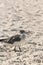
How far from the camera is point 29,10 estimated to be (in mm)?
4359

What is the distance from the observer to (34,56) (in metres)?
2.32

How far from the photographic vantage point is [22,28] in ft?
10.8

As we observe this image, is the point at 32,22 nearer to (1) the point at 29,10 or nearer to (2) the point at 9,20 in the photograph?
(2) the point at 9,20

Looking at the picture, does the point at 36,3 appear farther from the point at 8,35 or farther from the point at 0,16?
the point at 8,35

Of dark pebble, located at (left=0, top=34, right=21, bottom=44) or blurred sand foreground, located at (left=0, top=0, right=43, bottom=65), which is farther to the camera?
dark pebble, located at (left=0, top=34, right=21, bottom=44)

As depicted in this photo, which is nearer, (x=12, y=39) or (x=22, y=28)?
(x=12, y=39)

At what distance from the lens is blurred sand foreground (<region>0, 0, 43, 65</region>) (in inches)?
90.4

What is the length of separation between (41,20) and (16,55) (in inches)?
54.7

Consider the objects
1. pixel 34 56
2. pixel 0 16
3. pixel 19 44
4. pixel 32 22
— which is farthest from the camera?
pixel 0 16

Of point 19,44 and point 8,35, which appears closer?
point 19,44

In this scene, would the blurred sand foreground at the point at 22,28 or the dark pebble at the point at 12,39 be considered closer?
the blurred sand foreground at the point at 22,28

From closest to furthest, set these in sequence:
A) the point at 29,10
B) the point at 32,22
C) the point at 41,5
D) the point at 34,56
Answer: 1. the point at 34,56
2. the point at 32,22
3. the point at 29,10
4. the point at 41,5

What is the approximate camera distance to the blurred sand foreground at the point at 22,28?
2.29m

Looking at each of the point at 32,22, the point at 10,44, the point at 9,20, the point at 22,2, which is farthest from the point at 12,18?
the point at 22,2
